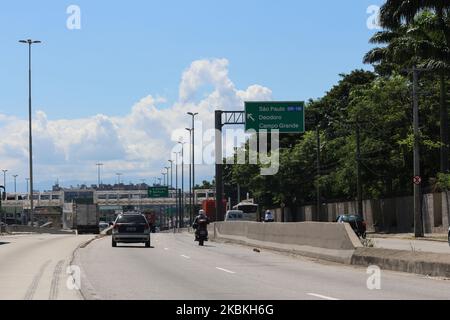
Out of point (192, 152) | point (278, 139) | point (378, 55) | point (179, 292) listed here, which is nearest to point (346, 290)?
point (179, 292)

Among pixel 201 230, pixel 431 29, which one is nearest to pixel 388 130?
pixel 431 29

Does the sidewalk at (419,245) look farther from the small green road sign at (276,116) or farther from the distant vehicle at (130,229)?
the distant vehicle at (130,229)

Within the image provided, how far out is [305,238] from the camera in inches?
1248

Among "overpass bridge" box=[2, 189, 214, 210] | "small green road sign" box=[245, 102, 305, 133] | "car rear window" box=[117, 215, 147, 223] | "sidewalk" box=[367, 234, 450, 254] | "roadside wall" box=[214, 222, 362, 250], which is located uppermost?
"small green road sign" box=[245, 102, 305, 133]

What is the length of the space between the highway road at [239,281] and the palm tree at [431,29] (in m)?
26.3

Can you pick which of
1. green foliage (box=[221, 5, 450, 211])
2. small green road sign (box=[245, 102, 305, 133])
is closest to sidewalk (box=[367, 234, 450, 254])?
green foliage (box=[221, 5, 450, 211])

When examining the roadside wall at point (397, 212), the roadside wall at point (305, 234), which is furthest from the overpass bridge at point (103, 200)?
the roadside wall at point (305, 234)

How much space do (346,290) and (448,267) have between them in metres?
4.38

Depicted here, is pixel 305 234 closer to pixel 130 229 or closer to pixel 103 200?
pixel 130 229

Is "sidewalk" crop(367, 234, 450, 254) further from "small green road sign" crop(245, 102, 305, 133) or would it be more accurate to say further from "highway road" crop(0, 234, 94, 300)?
"highway road" crop(0, 234, 94, 300)

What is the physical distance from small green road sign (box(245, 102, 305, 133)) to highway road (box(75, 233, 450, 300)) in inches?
959

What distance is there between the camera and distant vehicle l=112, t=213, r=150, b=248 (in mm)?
39062

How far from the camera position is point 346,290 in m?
16.9
